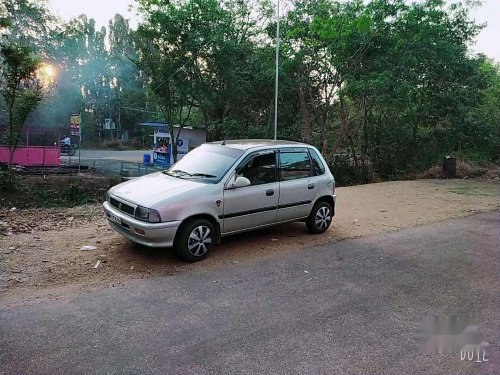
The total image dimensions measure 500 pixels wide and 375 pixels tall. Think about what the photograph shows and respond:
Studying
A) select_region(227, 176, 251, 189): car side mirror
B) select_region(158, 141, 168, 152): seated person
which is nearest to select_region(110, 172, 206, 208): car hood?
select_region(227, 176, 251, 189): car side mirror

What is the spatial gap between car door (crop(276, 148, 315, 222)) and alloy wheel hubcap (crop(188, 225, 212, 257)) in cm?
130

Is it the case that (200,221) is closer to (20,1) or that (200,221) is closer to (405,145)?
(405,145)

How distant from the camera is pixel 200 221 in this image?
4949mm

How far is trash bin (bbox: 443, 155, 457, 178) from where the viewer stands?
15.7m

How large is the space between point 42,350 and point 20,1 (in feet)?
131

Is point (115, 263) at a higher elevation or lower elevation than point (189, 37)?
lower

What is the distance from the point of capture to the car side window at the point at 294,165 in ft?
19.4

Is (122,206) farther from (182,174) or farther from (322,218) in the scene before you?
(322,218)

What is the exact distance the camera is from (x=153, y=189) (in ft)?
16.5

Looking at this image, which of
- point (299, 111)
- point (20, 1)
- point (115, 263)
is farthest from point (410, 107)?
point (20, 1)

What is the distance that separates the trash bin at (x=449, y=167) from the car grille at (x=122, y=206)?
14.5 m

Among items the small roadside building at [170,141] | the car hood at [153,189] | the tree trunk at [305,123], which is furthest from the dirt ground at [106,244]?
the small roadside building at [170,141]

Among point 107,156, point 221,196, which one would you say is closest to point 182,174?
point 221,196

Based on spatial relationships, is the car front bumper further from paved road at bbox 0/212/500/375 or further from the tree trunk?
the tree trunk
